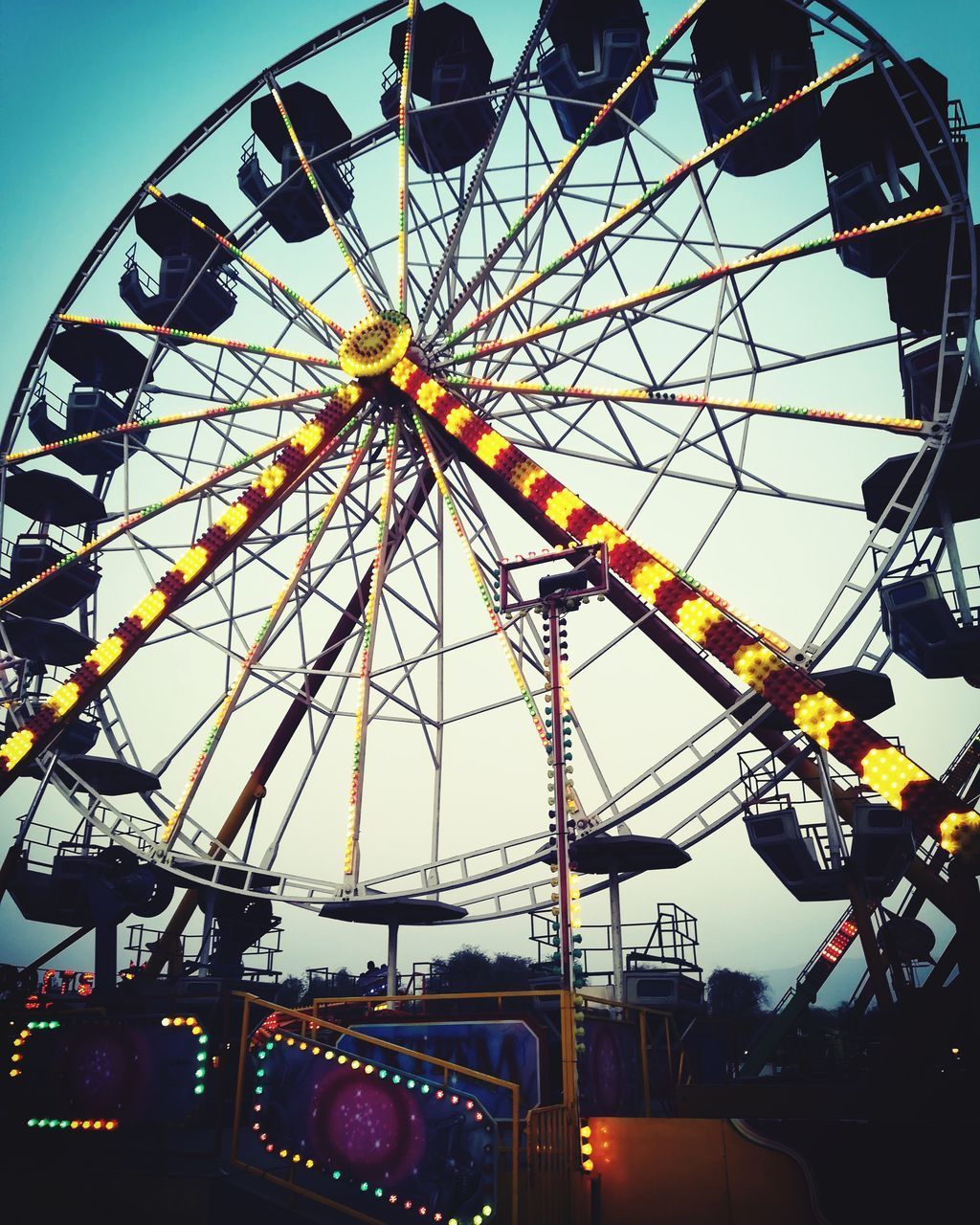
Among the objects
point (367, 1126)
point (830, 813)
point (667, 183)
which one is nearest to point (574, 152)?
point (667, 183)

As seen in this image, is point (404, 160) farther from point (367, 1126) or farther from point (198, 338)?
point (367, 1126)

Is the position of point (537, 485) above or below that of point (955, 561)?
above

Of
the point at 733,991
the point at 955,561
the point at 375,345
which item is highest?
the point at 375,345

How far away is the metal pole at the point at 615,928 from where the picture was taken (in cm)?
1544

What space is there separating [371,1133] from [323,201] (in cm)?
1713

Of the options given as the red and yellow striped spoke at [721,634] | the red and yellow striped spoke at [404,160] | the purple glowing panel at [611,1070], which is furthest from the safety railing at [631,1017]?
the red and yellow striped spoke at [404,160]

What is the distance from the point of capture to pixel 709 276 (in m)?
15.5

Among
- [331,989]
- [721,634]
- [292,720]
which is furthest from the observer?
[331,989]

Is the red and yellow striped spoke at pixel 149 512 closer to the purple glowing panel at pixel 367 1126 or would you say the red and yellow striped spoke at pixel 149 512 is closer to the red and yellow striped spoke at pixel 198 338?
the red and yellow striped spoke at pixel 198 338

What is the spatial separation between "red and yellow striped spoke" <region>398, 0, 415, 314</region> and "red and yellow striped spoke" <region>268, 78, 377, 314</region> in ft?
2.48

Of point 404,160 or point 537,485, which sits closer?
point 537,485

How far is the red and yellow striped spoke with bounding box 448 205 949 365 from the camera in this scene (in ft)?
48.5

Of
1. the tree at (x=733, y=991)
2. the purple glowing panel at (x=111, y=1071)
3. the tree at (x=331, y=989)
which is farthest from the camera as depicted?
the tree at (x=733, y=991)

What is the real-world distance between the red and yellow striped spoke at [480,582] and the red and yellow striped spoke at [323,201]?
2.84 m
